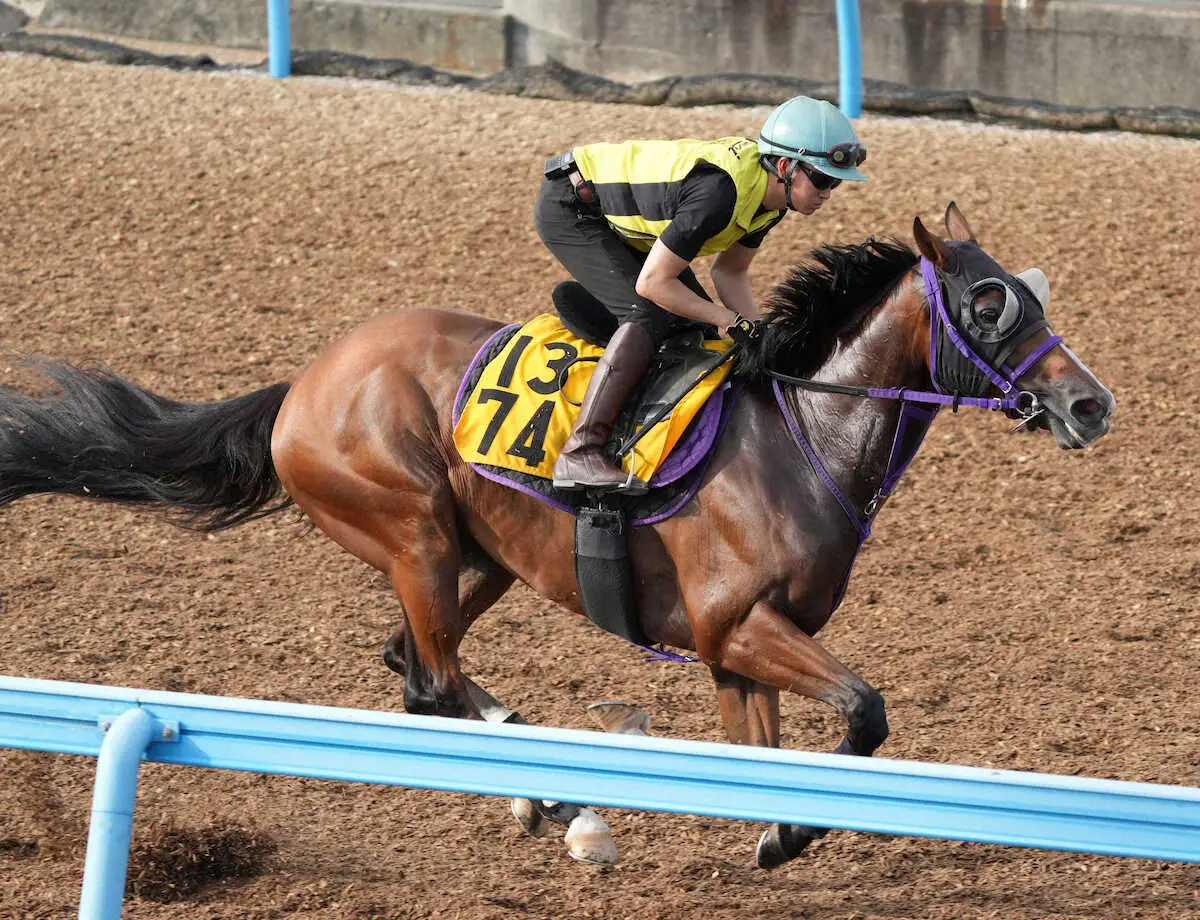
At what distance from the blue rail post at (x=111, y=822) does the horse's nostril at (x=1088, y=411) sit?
233cm

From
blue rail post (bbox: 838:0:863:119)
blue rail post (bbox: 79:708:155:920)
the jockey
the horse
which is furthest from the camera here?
blue rail post (bbox: 838:0:863:119)

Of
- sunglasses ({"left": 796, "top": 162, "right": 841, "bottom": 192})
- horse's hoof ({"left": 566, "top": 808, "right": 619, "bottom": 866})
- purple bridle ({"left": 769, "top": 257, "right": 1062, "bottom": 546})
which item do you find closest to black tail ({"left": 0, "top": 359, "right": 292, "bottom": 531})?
horse's hoof ({"left": 566, "top": 808, "right": 619, "bottom": 866})

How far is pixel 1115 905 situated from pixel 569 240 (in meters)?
2.38

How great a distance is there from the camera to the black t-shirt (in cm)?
401

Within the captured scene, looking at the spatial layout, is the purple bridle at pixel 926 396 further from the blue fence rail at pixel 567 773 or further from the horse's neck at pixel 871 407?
the blue fence rail at pixel 567 773

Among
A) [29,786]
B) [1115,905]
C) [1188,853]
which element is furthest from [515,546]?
[1188,853]

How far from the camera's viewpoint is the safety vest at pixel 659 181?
4094 millimetres

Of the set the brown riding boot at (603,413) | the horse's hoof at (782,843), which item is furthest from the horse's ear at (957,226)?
the horse's hoof at (782,843)

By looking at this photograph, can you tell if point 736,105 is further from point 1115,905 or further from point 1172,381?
point 1115,905

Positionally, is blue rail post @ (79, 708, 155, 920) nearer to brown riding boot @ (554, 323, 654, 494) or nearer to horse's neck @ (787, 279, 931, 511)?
brown riding boot @ (554, 323, 654, 494)

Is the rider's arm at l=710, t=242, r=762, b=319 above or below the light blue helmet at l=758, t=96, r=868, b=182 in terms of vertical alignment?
below

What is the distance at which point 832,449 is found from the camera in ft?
13.6

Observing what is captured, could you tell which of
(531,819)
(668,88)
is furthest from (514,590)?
(668,88)

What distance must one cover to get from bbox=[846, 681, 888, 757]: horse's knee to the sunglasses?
1.33 meters
